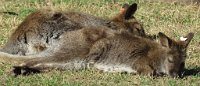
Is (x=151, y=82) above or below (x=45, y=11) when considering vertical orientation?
below

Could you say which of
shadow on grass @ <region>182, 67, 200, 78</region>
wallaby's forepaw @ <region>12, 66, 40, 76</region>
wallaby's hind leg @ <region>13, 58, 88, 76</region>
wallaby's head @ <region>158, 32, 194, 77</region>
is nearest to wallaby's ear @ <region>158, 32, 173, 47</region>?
wallaby's head @ <region>158, 32, 194, 77</region>

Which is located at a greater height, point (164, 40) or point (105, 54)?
point (164, 40)

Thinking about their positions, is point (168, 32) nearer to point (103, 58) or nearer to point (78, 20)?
point (78, 20)

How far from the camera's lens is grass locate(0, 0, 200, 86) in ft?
26.5

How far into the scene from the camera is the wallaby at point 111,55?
27.6 feet

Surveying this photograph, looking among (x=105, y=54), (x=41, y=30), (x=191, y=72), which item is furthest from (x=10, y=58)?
(x=191, y=72)

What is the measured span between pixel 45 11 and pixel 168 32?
2.58m

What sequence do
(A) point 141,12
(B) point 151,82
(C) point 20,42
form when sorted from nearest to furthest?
(B) point 151,82, (C) point 20,42, (A) point 141,12

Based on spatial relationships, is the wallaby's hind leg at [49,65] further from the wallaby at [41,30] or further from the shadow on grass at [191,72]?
the shadow on grass at [191,72]

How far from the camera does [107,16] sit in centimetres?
A: 1262

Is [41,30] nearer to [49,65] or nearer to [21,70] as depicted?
[49,65]

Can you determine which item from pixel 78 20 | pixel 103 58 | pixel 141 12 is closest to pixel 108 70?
pixel 103 58

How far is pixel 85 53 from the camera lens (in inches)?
336

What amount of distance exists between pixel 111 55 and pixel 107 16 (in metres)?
4.07
